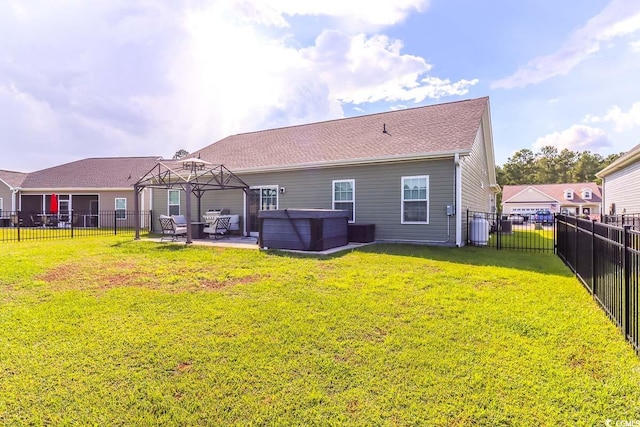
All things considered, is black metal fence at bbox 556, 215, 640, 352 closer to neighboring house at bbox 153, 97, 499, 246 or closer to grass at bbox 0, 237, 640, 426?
grass at bbox 0, 237, 640, 426

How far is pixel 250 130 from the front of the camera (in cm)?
1848

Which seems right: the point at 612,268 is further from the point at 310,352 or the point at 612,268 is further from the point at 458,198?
the point at 458,198

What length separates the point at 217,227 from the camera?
38.5 ft

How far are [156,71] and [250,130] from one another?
6.22 meters

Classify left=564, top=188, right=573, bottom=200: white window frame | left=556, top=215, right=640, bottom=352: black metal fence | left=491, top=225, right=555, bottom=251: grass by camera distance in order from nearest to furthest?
1. left=556, top=215, right=640, bottom=352: black metal fence
2. left=491, top=225, right=555, bottom=251: grass
3. left=564, top=188, right=573, bottom=200: white window frame

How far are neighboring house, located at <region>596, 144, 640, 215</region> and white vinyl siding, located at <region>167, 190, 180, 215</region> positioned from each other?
1913 cm

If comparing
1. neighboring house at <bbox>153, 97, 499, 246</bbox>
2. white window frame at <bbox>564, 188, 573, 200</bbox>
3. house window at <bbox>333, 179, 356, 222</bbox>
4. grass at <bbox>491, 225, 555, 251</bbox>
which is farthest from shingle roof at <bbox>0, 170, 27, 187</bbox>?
white window frame at <bbox>564, 188, 573, 200</bbox>

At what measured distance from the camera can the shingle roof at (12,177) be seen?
2309 cm

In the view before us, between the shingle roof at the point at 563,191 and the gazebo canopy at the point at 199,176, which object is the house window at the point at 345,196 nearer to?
the gazebo canopy at the point at 199,176

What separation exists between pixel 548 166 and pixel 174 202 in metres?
64.3

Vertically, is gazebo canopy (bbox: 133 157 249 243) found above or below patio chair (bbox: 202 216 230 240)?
above

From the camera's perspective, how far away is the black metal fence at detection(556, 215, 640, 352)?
307 cm

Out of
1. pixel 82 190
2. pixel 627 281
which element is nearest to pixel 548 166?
pixel 627 281

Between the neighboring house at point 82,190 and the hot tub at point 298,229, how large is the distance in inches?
620
